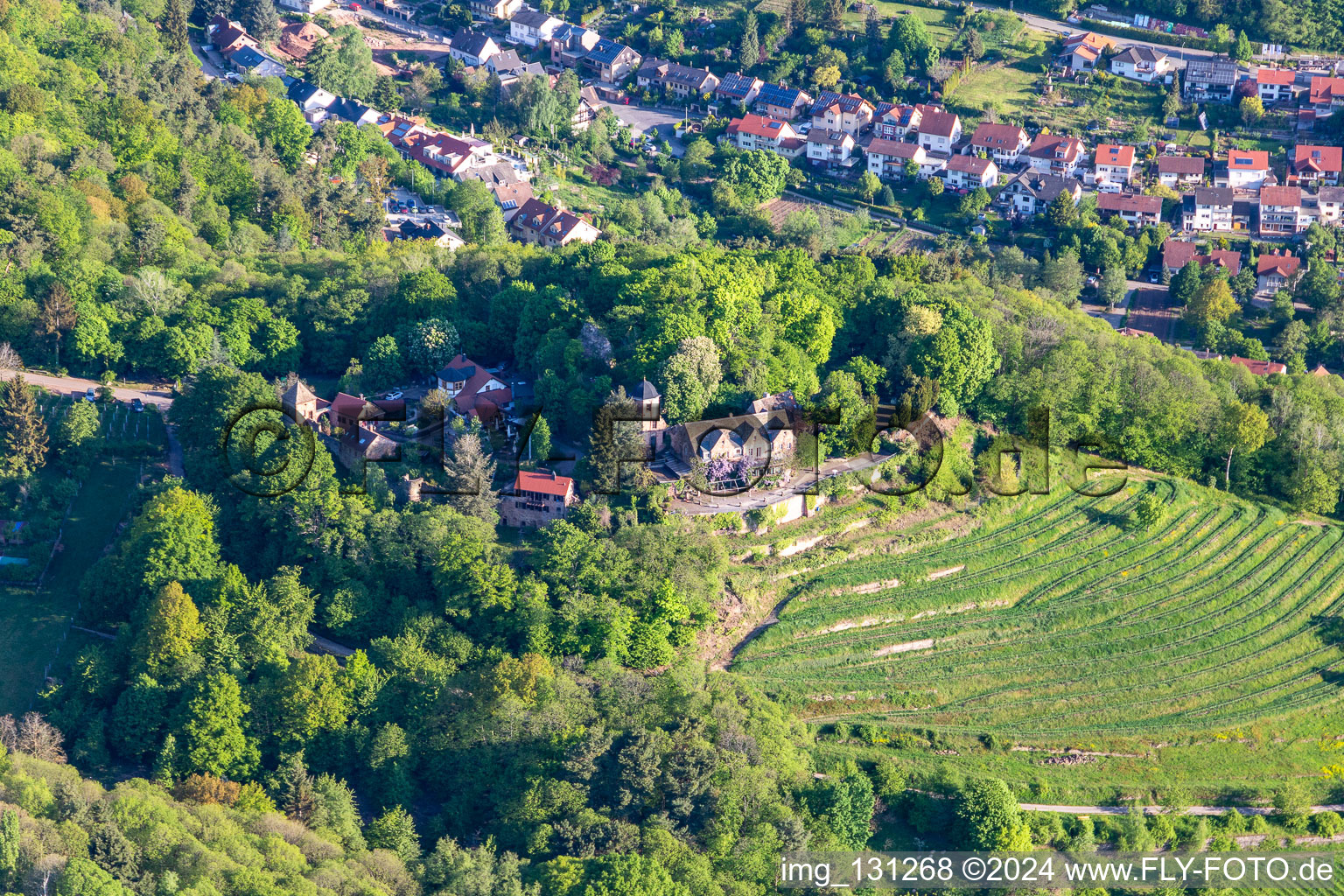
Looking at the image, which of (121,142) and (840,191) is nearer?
(121,142)

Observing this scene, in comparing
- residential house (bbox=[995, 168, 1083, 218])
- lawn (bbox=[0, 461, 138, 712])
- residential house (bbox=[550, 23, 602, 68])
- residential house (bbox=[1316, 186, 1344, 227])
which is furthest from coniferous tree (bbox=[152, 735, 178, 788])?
residential house (bbox=[1316, 186, 1344, 227])

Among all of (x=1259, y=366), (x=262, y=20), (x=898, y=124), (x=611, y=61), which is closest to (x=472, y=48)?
(x=611, y=61)

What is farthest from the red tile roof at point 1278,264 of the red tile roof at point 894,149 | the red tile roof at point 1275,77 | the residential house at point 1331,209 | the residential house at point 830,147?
the residential house at point 830,147

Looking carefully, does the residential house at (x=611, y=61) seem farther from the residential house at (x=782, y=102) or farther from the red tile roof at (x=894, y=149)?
the red tile roof at (x=894, y=149)

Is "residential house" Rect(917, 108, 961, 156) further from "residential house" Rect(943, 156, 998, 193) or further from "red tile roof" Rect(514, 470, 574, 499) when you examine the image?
"red tile roof" Rect(514, 470, 574, 499)

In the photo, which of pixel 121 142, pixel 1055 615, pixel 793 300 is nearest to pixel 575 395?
pixel 793 300

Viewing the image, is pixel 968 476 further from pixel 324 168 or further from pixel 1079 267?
pixel 324 168
